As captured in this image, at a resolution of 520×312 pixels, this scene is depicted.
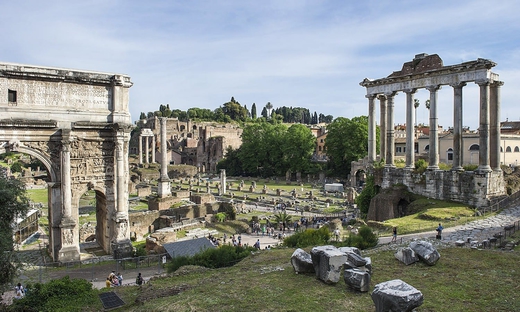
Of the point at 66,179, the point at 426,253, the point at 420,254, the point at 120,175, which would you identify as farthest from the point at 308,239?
the point at 66,179

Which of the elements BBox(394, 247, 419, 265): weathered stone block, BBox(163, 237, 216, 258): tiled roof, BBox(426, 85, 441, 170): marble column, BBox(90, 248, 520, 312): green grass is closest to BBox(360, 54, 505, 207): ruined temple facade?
BBox(426, 85, 441, 170): marble column

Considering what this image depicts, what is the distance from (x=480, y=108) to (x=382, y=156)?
6903 millimetres

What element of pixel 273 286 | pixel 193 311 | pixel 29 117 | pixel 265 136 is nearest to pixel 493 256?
pixel 273 286

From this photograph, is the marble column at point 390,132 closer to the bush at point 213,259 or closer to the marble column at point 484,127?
the marble column at point 484,127

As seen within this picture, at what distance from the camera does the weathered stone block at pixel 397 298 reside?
21.2 ft

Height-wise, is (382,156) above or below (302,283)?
above

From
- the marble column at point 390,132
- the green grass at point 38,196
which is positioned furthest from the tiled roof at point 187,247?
the green grass at point 38,196

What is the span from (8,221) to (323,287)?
831cm

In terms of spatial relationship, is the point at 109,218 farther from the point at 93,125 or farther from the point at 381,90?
the point at 381,90

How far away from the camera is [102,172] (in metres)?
17.5

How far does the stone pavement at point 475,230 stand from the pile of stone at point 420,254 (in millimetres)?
3872

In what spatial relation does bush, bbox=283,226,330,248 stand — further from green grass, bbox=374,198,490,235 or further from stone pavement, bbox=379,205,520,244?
green grass, bbox=374,198,490,235

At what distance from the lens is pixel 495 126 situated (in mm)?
20609

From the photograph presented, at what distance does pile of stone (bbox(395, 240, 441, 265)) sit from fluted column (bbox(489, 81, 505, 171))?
40.8 ft
